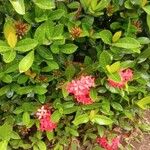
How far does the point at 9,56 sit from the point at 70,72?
492 millimetres

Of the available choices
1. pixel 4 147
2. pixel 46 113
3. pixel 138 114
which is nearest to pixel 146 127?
pixel 138 114

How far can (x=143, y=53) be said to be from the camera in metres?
2.85

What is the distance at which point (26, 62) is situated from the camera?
2408 millimetres

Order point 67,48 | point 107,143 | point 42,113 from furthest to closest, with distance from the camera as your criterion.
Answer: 1. point 107,143
2. point 42,113
3. point 67,48

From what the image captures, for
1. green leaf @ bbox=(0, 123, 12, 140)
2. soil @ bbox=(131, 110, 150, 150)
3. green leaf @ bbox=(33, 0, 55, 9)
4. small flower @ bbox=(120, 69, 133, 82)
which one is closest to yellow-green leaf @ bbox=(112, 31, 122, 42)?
small flower @ bbox=(120, 69, 133, 82)

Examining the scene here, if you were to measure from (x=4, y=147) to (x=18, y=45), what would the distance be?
0.69 metres

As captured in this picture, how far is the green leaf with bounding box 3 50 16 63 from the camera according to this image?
237 cm

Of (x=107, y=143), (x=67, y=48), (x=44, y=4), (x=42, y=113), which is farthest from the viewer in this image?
(x=107, y=143)

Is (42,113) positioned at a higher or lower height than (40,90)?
lower

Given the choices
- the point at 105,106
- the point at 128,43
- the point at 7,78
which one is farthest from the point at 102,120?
the point at 7,78

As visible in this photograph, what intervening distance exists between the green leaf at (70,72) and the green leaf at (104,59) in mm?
199

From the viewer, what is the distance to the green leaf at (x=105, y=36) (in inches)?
104

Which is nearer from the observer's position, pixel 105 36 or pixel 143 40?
pixel 105 36

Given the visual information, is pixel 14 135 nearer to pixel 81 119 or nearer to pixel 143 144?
pixel 81 119
